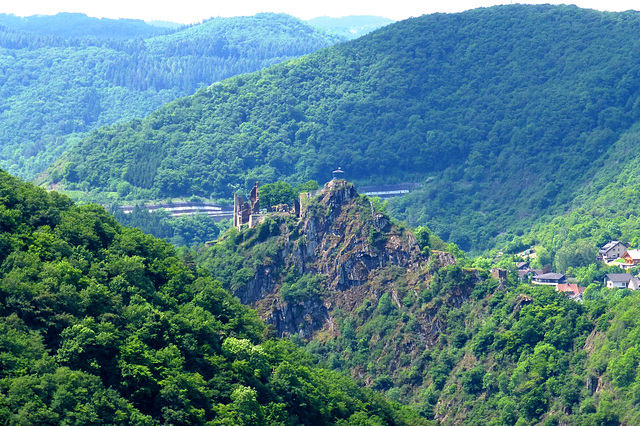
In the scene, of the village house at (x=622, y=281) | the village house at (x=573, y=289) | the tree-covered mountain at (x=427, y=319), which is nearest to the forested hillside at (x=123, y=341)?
the tree-covered mountain at (x=427, y=319)

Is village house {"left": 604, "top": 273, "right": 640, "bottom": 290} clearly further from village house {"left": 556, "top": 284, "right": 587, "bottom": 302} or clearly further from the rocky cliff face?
the rocky cliff face

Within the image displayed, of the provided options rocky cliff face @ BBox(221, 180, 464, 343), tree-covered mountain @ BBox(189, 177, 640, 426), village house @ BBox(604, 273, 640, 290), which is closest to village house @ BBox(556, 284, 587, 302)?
tree-covered mountain @ BBox(189, 177, 640, 426)

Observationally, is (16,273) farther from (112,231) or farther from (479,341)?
(479,341)

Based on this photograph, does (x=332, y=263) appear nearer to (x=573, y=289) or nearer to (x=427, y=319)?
(x=427, y=319)

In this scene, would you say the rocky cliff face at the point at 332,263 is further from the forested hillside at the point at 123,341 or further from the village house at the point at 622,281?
the forested hillside at the point at 123,341

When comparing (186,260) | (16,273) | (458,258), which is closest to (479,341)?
(458,258)
